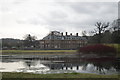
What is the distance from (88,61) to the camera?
2547cm

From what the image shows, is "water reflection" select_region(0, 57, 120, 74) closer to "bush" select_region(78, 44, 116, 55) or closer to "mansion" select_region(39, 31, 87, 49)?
"bush" select_region(78, 44, 116, 55)

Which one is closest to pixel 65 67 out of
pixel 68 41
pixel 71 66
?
pixel 71 66

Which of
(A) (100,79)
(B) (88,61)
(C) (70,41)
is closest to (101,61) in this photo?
(B) (88,61)

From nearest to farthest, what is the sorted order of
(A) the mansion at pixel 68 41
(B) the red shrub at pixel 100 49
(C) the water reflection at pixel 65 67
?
(C) the water reflection at pixel 65 67 < (B) the red shrub at pixel 100 49 < (A) the mansion at pixel 68 41

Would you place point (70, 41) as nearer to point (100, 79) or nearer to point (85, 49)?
point (85, 49)

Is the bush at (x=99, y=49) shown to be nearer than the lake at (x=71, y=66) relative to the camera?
No

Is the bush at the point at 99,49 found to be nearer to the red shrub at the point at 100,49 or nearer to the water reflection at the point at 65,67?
the red shrub at the point at 100,49

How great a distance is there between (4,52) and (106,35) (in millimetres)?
34601

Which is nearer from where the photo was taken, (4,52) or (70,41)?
(70,41)

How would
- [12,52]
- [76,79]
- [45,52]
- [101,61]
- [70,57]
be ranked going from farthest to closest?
1. [12,52]
2. [45,52]
3. [70,57]
4. [101,61]
5. [76,79]

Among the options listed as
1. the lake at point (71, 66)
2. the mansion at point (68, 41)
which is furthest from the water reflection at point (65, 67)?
the mansion at point (68, 41)

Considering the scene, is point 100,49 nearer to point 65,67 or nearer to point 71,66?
point 71,66

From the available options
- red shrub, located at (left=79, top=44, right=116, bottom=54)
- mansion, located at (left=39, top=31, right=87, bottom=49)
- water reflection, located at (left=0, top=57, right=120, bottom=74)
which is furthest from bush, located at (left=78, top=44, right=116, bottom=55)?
mansion, located at (left=39, top=31, right=87, bottom=49)

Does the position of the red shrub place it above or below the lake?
above
